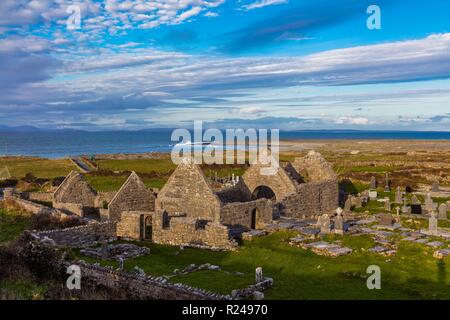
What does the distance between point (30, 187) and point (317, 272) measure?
34.7 meters

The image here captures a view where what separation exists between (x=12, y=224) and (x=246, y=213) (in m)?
12.7

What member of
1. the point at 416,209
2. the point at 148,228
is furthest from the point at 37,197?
the point at 416,209

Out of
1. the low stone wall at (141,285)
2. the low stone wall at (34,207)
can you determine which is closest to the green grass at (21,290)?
the low stone wall at (141,285)

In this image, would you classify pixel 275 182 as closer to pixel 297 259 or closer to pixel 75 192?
pixel 297 259

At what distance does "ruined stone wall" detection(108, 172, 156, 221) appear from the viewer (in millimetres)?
23234

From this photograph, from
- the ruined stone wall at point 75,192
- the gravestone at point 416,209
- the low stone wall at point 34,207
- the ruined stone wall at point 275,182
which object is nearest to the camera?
the low stone wall at point 34,207

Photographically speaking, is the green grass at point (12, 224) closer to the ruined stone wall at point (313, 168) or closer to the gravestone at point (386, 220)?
the ruined stone wall at point (313, 168)

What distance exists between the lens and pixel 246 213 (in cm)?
2223

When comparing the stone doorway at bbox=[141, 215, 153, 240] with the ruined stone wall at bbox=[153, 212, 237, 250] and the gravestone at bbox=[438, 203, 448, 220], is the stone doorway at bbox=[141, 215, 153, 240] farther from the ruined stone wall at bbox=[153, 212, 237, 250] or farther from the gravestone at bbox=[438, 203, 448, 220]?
the gravestone at bbox=[438, 203, 448, 220]

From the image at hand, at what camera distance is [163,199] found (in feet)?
77.3

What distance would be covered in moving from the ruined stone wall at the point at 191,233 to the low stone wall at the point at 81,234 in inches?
86.7

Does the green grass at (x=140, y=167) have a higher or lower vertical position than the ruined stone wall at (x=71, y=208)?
higher

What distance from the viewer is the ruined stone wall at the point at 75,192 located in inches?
1082
